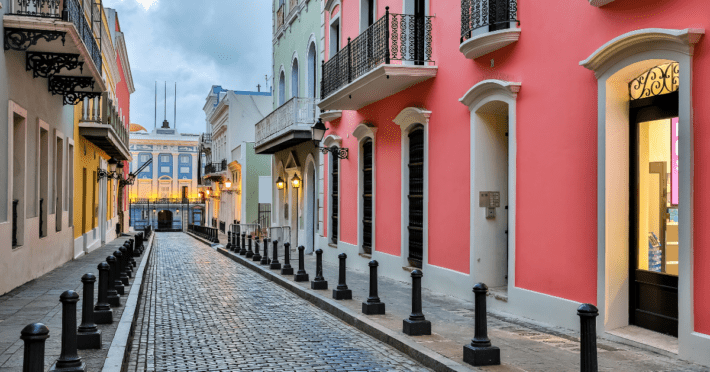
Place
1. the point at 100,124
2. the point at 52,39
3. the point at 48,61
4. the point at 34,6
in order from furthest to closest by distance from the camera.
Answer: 1. the point at 100,124
2. the point at 48,61
3. the point at 34,6
4. the point at 52,39

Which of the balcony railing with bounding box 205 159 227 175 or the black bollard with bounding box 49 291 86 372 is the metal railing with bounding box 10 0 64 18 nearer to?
the black bollard with bounding box 49 291 86 372

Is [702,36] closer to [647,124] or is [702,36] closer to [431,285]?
[647,124]

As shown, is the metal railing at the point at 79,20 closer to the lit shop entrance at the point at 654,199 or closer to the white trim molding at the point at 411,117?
the white trim molding at the point at 411,117

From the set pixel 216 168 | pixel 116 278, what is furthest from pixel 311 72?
pixel 216 168

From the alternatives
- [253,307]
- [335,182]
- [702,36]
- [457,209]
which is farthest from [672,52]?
[335,182]

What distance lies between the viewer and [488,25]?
9.52 meters

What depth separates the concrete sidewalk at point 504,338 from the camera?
6.05m

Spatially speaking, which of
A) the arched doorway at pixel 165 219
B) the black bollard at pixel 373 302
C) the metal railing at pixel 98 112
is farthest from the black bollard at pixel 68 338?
the arched doorway at pixel 165 219

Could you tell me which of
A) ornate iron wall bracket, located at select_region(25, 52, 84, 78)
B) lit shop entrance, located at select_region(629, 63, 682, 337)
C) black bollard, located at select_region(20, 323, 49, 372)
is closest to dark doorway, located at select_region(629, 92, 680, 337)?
lit shop entrance, located at select_region(629, 63, 682, 337)

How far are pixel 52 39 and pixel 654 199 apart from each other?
9.44 meters

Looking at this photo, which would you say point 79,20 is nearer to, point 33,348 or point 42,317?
point 42,317

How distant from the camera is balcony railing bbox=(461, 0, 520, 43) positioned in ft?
30.3

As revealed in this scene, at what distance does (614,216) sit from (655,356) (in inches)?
65.5

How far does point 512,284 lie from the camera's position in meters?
9.28
